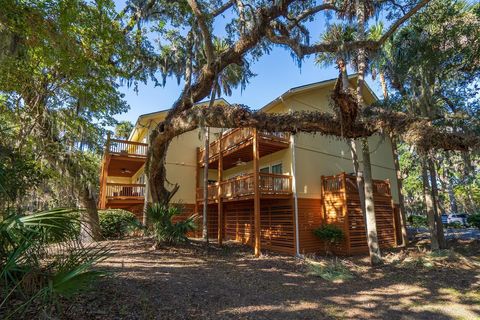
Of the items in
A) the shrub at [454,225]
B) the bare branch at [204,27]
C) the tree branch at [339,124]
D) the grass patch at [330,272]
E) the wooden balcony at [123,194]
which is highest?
the bare branch at [204,27]

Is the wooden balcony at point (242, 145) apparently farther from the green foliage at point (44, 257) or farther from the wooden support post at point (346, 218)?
the green foliage at point (44, 257)

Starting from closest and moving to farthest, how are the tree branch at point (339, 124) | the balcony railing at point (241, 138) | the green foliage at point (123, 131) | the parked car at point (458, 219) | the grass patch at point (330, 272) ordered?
the tree branch at point (339, 124)
the grass patch at point (330, 272)
the balcony railing at point (241, 138)
the parked car at point (458, 219)
the green foliage at point (123, 131)

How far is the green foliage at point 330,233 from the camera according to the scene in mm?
12195

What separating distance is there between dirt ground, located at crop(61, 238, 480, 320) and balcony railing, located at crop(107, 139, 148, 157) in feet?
21.9

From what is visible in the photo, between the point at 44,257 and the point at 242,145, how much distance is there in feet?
34.4

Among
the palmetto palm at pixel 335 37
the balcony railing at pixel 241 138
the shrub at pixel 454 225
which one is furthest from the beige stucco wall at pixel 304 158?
the shrub at pixel 454 225

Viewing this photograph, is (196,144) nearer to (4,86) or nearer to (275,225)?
(275,225)

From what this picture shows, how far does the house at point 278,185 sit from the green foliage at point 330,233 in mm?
336

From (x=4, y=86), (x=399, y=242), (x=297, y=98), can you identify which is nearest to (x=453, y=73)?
(x=297, y=98)

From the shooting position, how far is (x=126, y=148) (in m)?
16.3

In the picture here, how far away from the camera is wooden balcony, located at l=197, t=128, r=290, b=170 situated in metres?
12.9

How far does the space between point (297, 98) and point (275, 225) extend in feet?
20.3

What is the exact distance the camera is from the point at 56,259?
10.7ft

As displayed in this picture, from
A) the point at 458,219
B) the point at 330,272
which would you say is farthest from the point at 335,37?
the point at 458,219
